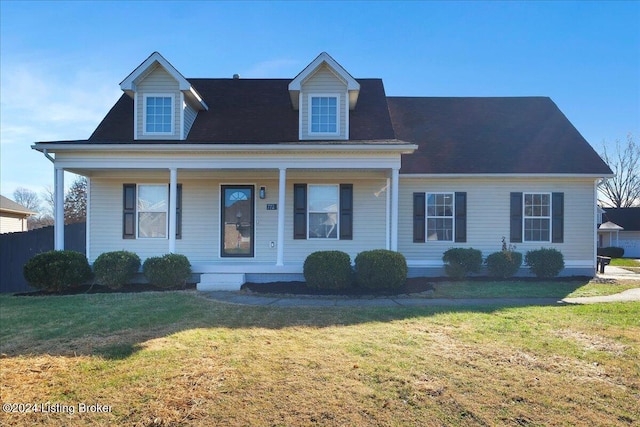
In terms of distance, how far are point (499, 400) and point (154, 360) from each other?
3769mm

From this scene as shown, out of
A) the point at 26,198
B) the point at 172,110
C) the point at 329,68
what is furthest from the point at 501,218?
the point at 26,198

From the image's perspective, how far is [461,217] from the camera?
1255 cm

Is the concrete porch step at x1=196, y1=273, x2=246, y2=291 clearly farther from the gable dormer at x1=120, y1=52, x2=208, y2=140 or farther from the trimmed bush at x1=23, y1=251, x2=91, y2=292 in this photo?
the gable dormer at x1=120, y1=52, x2=208, y2=140

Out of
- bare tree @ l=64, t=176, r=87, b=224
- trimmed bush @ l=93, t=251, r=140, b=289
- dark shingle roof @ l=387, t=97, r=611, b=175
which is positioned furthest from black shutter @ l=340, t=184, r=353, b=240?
bare tree @ l=64, t=176, r=87, b=224

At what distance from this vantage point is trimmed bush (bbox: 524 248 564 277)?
1177cm

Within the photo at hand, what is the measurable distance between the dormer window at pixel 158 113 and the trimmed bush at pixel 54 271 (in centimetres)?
441

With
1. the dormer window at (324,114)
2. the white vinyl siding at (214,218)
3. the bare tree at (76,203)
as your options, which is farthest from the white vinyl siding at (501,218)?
the bare tree at (76,203)

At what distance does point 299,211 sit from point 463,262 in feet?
17.2

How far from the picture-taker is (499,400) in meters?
3.64

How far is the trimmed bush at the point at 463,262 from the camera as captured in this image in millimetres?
11734

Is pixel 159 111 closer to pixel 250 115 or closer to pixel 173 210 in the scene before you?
pixel 250 115

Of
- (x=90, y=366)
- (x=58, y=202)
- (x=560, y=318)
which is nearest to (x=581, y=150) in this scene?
(x=560, y=318)

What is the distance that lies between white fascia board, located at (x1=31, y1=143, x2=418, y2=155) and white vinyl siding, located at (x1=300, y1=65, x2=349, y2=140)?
1.57m

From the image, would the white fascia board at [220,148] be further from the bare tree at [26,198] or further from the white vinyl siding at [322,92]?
the bare tree at [26,198]
